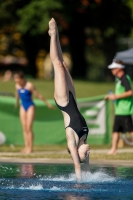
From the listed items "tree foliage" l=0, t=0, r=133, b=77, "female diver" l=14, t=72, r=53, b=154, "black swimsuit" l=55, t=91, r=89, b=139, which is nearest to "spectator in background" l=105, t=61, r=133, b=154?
"female diver" l=14, t=72, r=53, b=154

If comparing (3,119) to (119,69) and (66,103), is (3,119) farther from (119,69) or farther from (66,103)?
(66,103)

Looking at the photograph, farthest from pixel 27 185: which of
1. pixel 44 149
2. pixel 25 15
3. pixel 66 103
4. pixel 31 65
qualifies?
pixel 31 65

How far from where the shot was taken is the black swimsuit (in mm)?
10148

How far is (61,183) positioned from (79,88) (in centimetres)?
2421

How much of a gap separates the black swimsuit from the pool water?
0.65 meters

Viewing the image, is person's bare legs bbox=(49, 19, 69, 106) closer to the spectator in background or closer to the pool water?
the pool water

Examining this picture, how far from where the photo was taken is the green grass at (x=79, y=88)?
3259 cm

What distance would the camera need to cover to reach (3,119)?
696 inches

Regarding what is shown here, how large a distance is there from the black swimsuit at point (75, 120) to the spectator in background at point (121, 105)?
4.34 metres

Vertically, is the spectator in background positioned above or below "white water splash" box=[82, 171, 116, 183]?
above

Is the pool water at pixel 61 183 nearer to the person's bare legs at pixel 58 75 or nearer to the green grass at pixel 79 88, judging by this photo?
the person's bare legs at pixel 58 75

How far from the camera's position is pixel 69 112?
10.3 meters

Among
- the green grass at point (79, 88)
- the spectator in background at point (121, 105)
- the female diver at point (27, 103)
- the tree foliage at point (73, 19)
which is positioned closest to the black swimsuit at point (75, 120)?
the spectator in background at point (121, 105)

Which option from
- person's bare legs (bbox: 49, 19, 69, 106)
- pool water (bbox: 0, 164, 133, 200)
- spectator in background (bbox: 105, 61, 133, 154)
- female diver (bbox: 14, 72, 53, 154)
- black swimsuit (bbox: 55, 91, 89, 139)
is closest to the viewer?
pool water (bbox: 0, 164, 133, 200)
